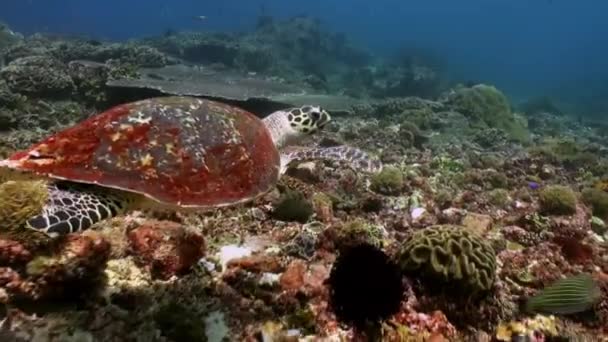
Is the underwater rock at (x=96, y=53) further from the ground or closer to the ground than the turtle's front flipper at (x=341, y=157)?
closer to the ground

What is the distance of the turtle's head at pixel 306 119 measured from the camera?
18.4ft

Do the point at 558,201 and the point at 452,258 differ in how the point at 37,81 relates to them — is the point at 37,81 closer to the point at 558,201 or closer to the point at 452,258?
the point at 452,258

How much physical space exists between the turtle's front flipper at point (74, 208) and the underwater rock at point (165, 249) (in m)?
0.82

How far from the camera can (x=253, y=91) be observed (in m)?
12.6

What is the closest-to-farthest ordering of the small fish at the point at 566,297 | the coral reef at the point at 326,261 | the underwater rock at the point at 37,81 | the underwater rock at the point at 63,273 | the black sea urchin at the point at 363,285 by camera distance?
the underwater rock at the point at 63,273 → the coral reef at the point at 326,261 → the black sea urchin at the point at 363,285 → the small fish at the point at 566,297 → the underwater rock at the point at 37,81

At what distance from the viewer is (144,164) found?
11.1 ft

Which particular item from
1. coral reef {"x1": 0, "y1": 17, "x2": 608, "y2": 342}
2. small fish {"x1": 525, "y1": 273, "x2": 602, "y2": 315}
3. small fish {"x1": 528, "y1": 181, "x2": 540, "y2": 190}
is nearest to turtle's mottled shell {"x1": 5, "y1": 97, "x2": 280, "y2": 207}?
coral reef {"x1": 0, "y1": 17, "x2": 608, "y2": 342}

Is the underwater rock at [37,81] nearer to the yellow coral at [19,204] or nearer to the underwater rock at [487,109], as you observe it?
the yellow coral at [19,204]

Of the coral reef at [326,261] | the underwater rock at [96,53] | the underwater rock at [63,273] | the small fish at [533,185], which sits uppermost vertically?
the underwater rock at [63,273]

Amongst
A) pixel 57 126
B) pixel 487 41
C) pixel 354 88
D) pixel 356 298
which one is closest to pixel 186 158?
pixel 356 298

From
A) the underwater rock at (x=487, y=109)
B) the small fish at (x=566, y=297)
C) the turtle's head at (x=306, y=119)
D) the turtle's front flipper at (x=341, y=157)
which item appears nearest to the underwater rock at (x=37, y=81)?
the turtle's head at (x=306, y=119)

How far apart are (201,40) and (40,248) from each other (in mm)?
23903

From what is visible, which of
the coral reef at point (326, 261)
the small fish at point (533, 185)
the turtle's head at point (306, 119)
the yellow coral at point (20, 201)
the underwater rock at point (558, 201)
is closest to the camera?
the yellow coral at point (20, 201)

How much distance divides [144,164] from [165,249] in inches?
43.9
